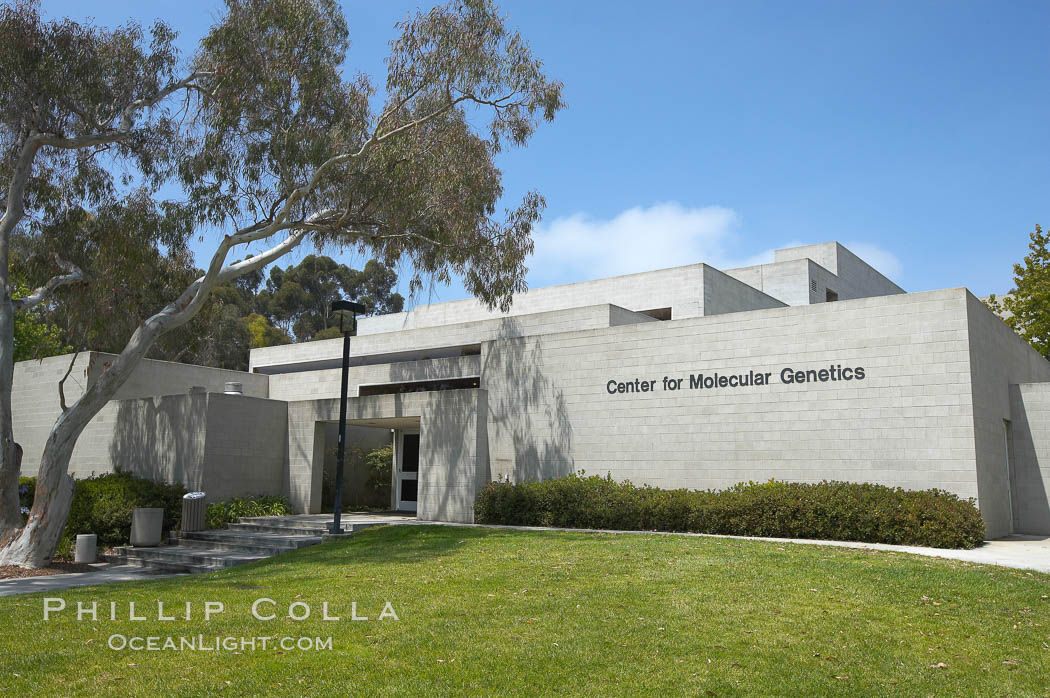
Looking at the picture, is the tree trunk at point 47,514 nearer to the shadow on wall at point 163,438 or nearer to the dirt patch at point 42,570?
the dirt patch at point 42,570

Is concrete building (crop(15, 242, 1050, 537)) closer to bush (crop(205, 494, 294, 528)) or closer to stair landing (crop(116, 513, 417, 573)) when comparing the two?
bush (crop(205, 494, 294, 528))

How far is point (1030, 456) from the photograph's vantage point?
16.8 metres

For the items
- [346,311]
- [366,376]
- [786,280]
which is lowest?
[366,376]

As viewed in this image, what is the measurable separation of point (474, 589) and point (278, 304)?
57139 millimetres

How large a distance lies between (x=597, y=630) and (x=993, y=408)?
39.3 ft

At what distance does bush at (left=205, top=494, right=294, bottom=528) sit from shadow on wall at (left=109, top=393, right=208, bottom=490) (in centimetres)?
78

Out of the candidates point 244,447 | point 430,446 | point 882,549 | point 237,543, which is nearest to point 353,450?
point 244,447

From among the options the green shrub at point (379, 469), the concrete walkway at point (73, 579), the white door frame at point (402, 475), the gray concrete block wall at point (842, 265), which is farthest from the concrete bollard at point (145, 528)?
the gray concrete block wall at point (842, 265)

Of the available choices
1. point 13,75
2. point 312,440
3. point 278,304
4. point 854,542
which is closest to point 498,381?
point 312,440

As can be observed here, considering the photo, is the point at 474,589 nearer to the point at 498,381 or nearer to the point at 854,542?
the point at 854,542

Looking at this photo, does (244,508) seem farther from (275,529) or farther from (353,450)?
(353,450)

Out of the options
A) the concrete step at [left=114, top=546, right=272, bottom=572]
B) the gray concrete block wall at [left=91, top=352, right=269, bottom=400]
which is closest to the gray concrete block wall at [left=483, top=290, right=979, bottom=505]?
the concrete step at [left=114, top=546, right=272, bottom=572]

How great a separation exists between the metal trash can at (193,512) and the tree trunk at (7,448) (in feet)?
10.3

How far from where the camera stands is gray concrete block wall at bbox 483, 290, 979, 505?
14164mm
